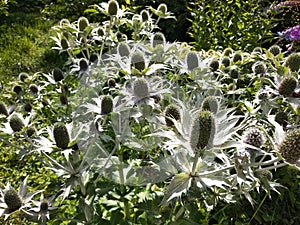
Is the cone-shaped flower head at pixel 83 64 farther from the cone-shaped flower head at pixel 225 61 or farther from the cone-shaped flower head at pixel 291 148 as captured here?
the cone-shaped flower head at pixel 291 148

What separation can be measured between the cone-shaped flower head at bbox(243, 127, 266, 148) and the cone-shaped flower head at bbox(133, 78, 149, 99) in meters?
0.39

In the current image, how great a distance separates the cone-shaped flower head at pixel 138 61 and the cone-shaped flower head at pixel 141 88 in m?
0.18

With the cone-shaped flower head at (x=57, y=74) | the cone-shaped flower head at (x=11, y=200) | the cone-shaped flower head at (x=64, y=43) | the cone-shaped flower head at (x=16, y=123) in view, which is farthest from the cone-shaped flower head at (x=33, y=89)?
the cone-shaped flower head at (x=11, y=200)

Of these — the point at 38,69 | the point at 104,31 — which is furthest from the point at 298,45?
the point at 38,69

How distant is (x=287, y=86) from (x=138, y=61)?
586 millimetres

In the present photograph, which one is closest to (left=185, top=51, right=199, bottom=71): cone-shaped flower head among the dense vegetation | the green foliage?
the dense vegetation

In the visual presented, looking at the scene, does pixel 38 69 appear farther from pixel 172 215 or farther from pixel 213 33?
pixel 172 215

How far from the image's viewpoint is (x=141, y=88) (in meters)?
1.38

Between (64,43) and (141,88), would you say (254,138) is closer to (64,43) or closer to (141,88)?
(141,88)

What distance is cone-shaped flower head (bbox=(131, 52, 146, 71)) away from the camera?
155cm

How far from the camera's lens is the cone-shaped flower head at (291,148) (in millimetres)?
1108

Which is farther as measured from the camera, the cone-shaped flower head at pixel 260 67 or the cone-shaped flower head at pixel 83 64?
the cone-shaped flower head at pixel 83 64

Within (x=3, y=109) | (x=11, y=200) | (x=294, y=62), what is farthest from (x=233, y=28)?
(x=11, y=200)

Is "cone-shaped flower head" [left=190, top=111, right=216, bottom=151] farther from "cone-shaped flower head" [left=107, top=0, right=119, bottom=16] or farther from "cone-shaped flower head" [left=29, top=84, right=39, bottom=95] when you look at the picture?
"cone-shaped flower head" [left=29, top=84, right=39, bottom=95]
